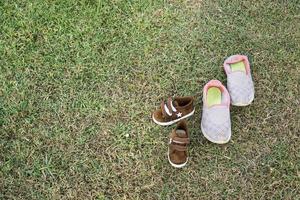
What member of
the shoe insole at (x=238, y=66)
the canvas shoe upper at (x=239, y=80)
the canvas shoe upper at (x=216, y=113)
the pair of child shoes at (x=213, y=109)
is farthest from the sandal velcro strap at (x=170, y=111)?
the shoe insole at (x=238, y=66)

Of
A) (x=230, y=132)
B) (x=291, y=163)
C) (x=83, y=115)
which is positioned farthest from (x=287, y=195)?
(x=83, y=115)

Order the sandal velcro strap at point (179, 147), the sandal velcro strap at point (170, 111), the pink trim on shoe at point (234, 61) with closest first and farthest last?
the sandal velcro strap at point (179, 147) → the sandal velcro strap at point (170, 111) → the pink trim on shoe at point (234, 61)

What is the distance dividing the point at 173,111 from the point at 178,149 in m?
0.22

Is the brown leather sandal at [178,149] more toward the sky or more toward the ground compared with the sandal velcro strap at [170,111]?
more toward the ground

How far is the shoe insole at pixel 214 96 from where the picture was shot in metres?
2.29

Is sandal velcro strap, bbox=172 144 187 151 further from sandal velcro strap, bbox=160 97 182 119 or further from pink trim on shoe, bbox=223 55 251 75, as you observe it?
pink trim on shoe, bbox=223 55 251 75

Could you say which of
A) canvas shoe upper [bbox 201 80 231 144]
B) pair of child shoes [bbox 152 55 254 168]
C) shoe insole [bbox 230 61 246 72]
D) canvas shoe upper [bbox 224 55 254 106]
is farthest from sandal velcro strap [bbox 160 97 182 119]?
shoe insole [bbox 230 61 246 72]

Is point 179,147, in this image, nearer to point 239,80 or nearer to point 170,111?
point 170,111

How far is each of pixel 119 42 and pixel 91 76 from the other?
11.3 inches

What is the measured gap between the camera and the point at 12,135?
7.39 ft

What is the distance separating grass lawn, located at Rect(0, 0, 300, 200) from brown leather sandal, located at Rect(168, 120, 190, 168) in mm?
45

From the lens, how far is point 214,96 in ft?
7.59

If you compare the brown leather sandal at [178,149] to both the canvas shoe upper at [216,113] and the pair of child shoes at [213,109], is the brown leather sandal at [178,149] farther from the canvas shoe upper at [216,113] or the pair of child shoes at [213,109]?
the canvas shoe upper at [216,113]

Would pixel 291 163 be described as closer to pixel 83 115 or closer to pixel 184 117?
pixel 184 117
